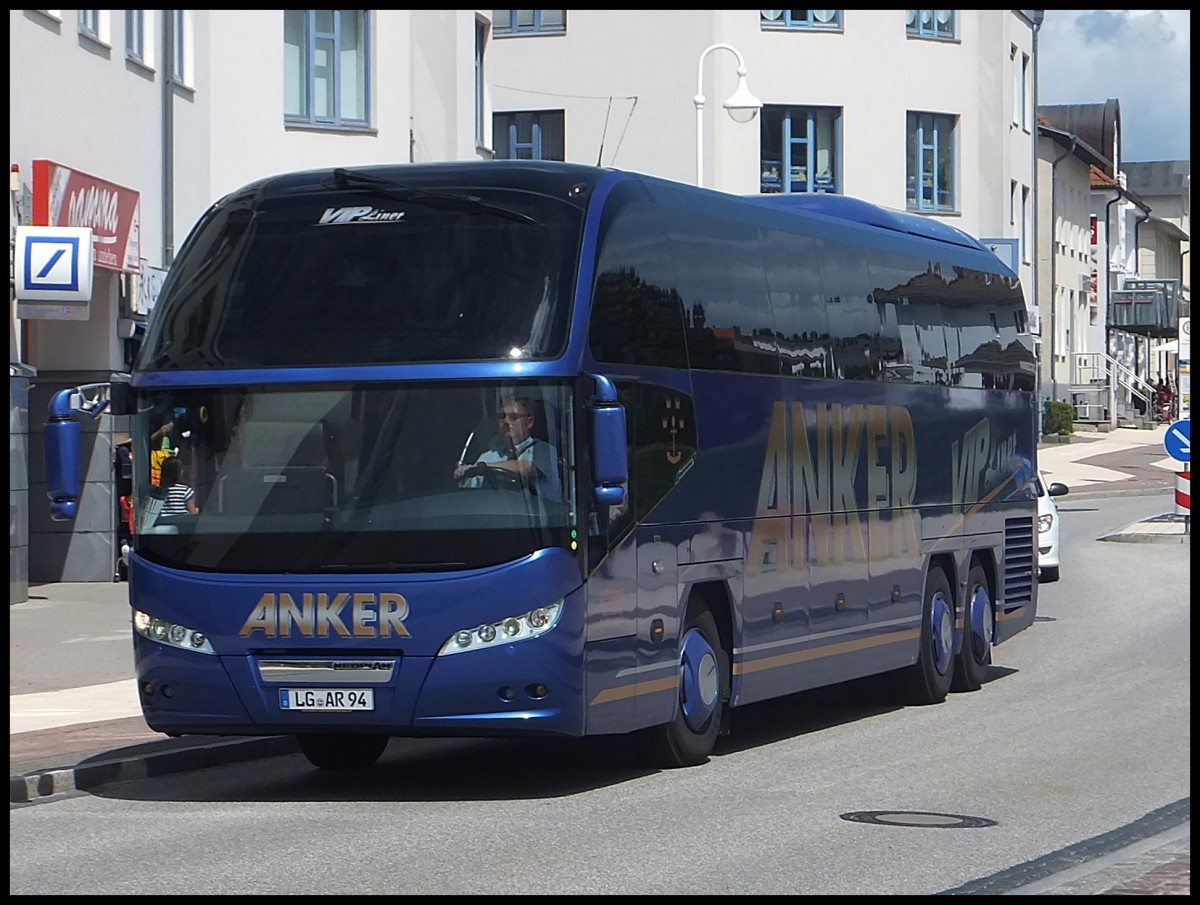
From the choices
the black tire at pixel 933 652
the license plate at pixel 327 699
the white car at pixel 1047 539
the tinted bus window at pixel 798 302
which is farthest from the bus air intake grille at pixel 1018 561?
the license plate at pixel 327 699

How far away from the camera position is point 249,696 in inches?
468

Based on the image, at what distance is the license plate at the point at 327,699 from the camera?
11.7m

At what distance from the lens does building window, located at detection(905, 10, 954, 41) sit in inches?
2119

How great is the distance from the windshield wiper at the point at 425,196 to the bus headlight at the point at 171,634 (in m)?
2.50

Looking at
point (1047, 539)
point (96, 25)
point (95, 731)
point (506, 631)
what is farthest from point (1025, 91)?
point (506, 631)

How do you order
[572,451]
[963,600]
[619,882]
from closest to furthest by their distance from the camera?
[619,882], [572,451], [963,600]

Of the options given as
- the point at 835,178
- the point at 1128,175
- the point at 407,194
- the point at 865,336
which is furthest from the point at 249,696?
the point at 1128,175

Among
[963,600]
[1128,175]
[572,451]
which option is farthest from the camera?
[1128,175]

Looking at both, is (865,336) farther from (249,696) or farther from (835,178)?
(835,178)

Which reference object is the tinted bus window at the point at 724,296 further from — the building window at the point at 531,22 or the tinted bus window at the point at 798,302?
the building window at the point at 531,22

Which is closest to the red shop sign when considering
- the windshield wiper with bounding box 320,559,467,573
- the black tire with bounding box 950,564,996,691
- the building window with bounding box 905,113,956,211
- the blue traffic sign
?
the black tire with bounding box 950,564,996,691

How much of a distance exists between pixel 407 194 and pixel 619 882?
186 inches

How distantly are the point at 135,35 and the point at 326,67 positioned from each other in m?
4.76

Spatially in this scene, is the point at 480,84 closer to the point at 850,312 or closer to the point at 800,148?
the point at 800,148
